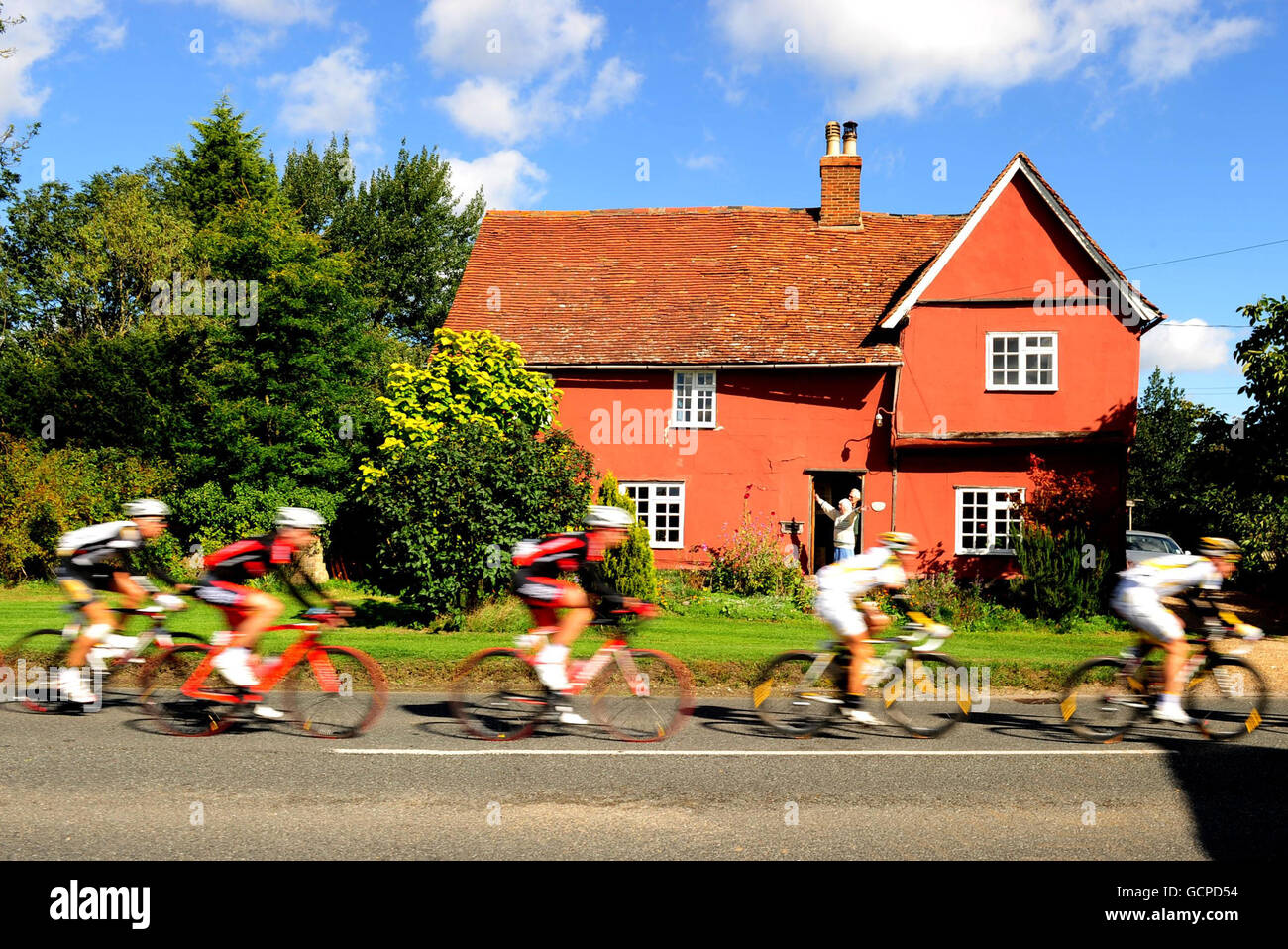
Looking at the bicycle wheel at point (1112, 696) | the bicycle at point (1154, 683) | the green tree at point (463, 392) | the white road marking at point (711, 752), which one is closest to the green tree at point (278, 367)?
the green tree at point (463, 392)

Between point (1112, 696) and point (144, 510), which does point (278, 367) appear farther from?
point (1112, 696)

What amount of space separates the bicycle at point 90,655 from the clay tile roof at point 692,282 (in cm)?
1461

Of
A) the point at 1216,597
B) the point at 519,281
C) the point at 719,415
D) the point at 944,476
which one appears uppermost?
the point at 519,281

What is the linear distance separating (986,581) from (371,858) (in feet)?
61.0

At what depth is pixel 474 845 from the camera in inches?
205

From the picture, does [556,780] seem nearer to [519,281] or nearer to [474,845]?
[474,845]

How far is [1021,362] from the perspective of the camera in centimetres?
2158

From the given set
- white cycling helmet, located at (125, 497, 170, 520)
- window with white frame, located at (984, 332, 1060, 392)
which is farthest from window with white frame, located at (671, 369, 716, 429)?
white cycling helmet, located at (125, 497, 170, 520)

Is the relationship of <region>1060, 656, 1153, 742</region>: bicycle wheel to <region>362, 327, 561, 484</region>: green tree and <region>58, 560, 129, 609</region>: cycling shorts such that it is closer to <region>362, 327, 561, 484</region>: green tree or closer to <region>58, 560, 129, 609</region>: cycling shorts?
<region>58, 560, 129, 609</region>: cycling shorts

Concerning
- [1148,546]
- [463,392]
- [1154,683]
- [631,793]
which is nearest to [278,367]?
[463,392]

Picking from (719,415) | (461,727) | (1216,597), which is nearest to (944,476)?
(719,415)

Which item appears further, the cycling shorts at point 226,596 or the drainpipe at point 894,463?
the drainpipe at point 894,463

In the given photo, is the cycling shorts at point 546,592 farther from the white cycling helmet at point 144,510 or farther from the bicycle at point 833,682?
the white cycling helmet at point 144,510

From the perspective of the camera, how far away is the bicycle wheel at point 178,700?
7.78 m
